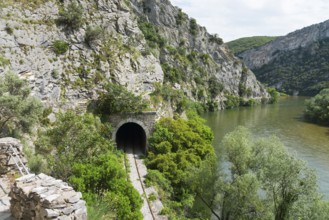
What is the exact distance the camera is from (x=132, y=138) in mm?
48281

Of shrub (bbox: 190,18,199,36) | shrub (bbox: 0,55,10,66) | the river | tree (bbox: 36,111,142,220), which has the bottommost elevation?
the river

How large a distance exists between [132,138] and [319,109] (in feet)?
189

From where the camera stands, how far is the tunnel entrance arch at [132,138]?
4073cm

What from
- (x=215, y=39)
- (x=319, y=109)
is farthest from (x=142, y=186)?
(x=215, y=39)

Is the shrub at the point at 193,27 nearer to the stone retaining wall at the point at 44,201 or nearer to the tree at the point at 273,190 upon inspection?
the tree at the point at 273,190

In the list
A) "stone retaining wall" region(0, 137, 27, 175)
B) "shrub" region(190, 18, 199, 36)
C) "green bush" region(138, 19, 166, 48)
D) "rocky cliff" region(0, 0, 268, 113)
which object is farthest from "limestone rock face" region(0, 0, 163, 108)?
"shrub" region(190, 18, 199, 36)

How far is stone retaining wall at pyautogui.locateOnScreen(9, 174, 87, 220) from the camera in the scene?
429 inches

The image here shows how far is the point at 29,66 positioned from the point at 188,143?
73.0 ft

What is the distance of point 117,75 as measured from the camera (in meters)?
46.6

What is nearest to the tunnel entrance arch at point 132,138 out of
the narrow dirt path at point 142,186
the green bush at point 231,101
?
the narrow dirt path at point 142,186

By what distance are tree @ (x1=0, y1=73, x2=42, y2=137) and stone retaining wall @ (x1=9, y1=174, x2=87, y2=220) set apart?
48.2 ft

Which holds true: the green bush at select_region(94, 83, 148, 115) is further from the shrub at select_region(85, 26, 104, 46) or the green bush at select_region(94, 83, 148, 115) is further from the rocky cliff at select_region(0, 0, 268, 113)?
the shrub at select_region(85, 26, 104, 46)

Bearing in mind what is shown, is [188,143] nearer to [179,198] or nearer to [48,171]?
[179,198]

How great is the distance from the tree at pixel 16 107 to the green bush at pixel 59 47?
15.4m
